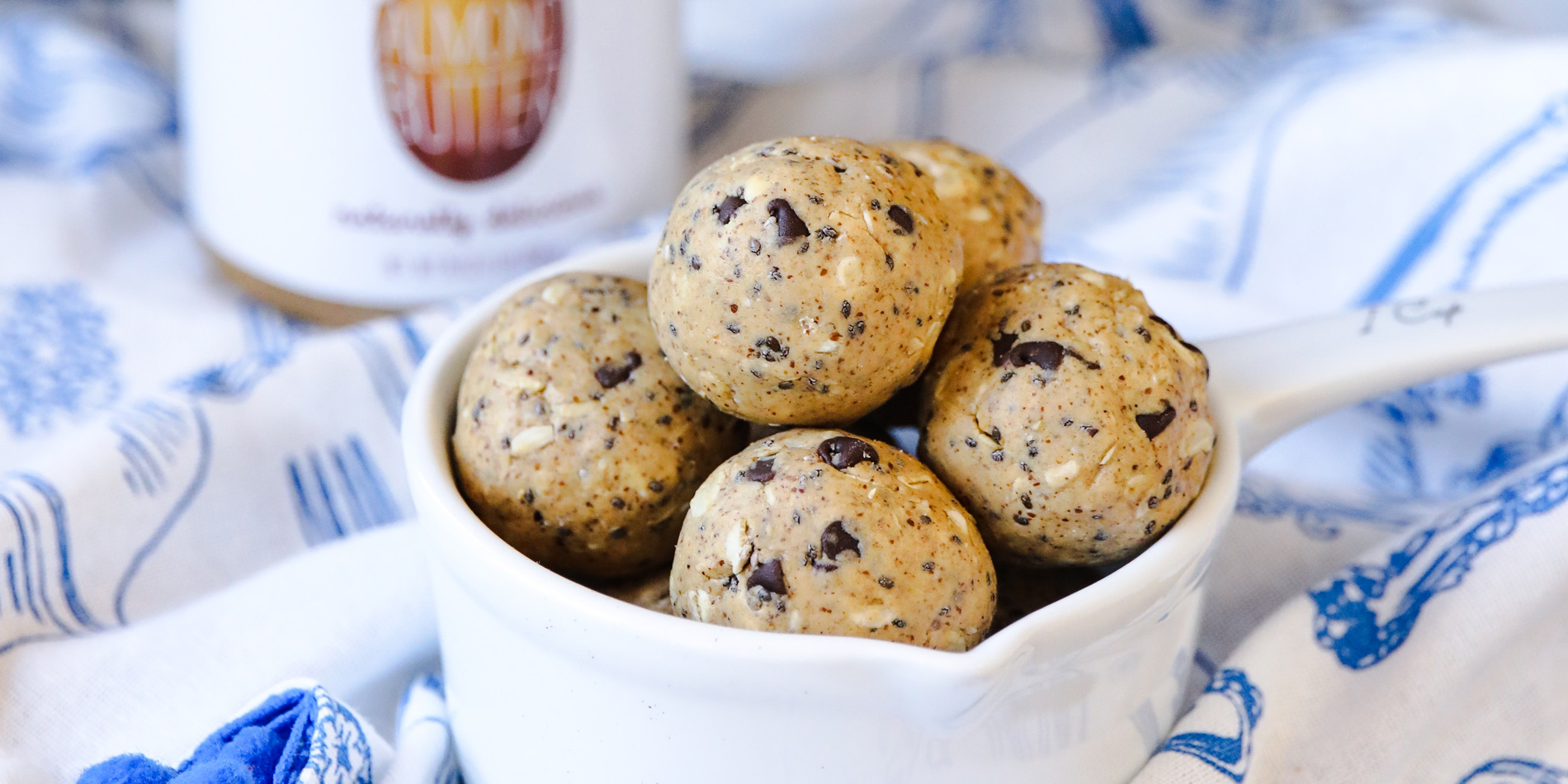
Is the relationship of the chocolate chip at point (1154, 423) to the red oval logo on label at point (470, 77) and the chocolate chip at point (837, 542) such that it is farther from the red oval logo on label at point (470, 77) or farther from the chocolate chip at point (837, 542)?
the red oval logo on label at point (470, 77)

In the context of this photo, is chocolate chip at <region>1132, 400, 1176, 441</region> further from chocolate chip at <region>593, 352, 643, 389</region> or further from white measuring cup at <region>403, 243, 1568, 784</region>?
chocolate chip at <region>593, 352, 643, 389</region>

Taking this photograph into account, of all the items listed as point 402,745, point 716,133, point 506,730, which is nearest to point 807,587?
point 506,730

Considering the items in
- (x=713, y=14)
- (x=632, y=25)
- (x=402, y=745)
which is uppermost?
(x=632, y=25)

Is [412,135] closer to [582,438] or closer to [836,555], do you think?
[582,438]

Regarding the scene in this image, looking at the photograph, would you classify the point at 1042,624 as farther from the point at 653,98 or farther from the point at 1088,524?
the point at 653,98

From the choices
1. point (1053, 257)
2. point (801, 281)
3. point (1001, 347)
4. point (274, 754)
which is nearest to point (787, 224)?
point (801, 281)

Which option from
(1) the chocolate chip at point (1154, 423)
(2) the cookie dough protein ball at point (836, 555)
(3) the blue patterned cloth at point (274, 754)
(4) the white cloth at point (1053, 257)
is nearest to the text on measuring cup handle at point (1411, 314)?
(4) the white cloth at point (1053, 257)
